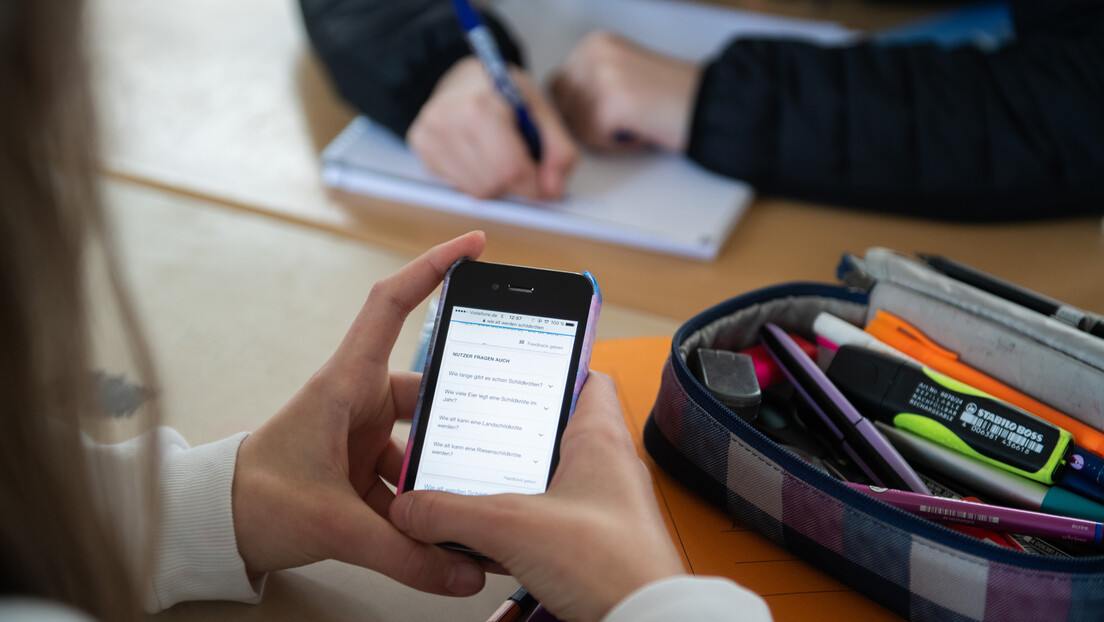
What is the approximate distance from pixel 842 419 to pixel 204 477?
0.36m

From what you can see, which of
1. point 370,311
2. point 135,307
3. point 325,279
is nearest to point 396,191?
point 325,279

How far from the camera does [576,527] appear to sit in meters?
0.36

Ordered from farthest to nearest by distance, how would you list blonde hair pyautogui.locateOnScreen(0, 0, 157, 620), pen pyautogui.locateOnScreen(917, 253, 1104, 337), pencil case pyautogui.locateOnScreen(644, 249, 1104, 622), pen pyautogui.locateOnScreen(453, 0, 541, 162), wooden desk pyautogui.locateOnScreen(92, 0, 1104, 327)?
pen pyautogui.locateOnScreen(453, 0, 541, 162) → wooden desk pyautogui.locateOnScreen(92, 0, 1104, 327) → pen pyautogui.locateOnScreen(917, 253, 1104, 337) → pencil case pyautogui.locateOnScreen(644, 249, 1104, 622) → blonde hair pyautogui.locateOnScreen(0, 0, 157, 620)

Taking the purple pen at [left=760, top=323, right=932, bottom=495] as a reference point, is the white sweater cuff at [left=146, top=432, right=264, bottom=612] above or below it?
below

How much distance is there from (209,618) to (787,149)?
624 mm

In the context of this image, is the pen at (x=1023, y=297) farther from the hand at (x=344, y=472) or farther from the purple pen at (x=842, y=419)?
the hand at (x=344, y=472)

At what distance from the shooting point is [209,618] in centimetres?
44

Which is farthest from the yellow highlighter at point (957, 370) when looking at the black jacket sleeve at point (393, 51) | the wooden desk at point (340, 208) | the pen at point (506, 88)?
the black jacket sleeve at point (393, 51)

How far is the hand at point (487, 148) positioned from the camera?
77 cm

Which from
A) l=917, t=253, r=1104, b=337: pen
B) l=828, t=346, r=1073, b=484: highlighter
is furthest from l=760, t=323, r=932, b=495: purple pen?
l=917, t=253, r=1104, b=337: pen

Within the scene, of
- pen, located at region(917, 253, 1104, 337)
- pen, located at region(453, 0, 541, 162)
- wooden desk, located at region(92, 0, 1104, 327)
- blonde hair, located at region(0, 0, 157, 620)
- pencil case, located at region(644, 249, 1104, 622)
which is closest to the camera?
blonde hair, located at region(0, 0, 157, 620)

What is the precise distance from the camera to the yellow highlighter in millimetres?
453

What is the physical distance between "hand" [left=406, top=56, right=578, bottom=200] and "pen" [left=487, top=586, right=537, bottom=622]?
44 cm

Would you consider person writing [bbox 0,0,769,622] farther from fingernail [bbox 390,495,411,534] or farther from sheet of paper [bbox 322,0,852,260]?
sheet of paper [bbox 322,0,852,260]
